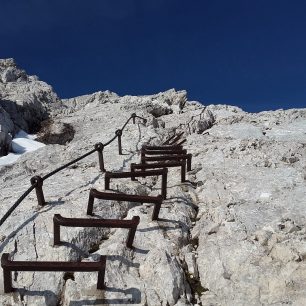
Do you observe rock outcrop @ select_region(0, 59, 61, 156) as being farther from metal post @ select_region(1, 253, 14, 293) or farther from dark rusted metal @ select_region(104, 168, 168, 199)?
metal post @ select_region(1, 253, 14, 293)

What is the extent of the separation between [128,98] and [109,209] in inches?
1091

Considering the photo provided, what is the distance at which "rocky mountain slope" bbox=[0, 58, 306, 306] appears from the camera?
7766 mm

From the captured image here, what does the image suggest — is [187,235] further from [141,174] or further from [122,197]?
[141,174]

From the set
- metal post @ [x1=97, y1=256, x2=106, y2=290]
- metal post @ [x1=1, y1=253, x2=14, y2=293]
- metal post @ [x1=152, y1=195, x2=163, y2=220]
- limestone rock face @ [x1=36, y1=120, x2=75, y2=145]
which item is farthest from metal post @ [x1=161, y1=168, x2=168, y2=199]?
limestone rock face @ [x1=36, y1=120, x2=75, y2=145]

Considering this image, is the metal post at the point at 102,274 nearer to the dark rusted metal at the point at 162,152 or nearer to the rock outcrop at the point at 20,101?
the dark rusted metal at the point at 162,152

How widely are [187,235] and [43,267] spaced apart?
3.90 meters

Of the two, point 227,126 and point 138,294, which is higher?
point 227,126

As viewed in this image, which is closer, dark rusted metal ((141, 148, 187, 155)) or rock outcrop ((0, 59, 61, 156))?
dark rusted metal ((141, 148, 187, 155))

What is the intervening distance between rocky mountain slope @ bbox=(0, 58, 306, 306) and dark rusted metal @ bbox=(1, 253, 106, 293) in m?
0.35

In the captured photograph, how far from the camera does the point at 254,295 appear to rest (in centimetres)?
777

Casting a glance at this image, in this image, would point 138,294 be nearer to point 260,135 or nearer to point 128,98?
point 260,135

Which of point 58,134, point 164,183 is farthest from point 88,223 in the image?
point 58,134

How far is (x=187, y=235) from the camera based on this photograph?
10047 millimetres

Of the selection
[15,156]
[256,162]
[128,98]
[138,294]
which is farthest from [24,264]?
[128,98]
